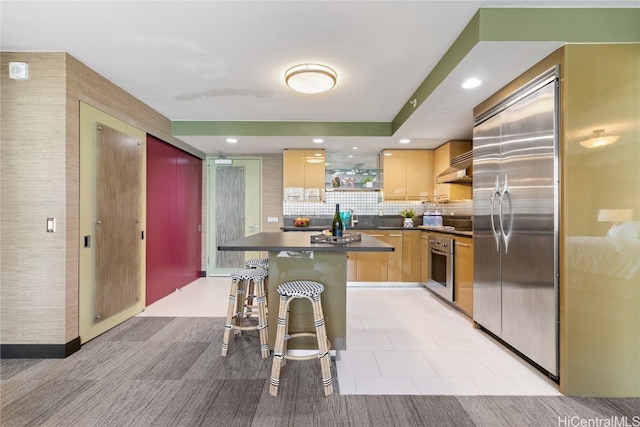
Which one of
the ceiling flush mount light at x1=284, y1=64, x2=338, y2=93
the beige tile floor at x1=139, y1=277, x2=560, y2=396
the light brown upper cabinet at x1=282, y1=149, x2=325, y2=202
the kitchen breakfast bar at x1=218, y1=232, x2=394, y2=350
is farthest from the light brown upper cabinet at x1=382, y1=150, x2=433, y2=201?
the kitchen breakfast bar at x1=218, y1=232, x2=394, y2=350

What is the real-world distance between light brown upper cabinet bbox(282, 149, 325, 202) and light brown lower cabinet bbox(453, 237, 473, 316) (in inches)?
96.8

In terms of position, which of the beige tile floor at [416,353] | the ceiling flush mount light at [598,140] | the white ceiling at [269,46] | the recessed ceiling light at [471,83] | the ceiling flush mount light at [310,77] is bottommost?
the beige tile floor at [416,353]

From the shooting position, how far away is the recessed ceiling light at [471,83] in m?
2.66

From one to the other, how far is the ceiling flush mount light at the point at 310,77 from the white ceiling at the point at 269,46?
0.21 feet

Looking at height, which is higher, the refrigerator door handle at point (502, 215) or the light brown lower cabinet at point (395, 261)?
the refrigerator door handle at point (502, 215)

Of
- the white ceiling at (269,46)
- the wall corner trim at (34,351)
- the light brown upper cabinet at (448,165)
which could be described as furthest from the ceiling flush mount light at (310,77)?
the wall corner trim at (34,351)

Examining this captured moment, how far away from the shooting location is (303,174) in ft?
17.9

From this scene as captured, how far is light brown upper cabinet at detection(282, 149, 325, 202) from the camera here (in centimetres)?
543

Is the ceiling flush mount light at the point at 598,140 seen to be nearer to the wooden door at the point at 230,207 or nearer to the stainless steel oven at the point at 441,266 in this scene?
the stainless steel oven at the point at 441,266

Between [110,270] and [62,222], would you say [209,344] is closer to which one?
[110,270]

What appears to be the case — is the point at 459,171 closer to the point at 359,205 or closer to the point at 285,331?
the point at 359,205

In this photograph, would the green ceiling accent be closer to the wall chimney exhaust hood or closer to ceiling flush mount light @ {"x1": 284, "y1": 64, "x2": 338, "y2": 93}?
ceiling flush mount light @ {"x1": 284, "y1": 64, "x2": 338, "y2": 93}

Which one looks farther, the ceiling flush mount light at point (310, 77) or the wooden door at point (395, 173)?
the wooden door at point (395, 173)

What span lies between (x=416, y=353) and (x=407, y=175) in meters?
3.37
